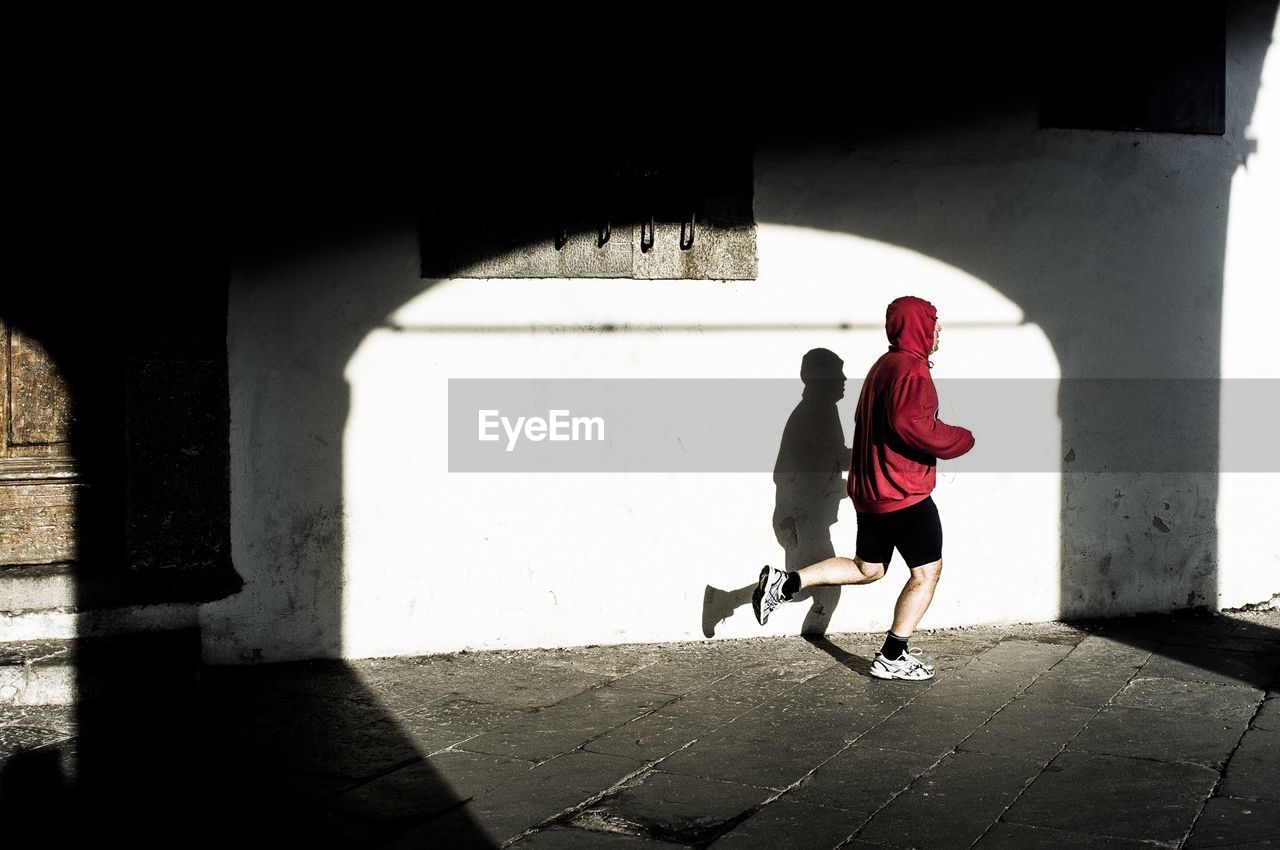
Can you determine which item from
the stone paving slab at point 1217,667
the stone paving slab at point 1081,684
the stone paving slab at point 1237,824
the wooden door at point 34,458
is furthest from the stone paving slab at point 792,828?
the wooden door at point 34,458

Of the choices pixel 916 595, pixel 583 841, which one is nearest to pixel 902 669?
pixel 916 595

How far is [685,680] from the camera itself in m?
5.56

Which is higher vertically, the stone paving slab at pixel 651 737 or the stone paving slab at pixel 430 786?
the stone paving slab at pixel 651 737

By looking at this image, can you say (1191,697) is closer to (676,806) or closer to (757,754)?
(757,754)

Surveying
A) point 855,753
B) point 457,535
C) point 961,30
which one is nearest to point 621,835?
point 855,753

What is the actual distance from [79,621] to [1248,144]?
20.1ft

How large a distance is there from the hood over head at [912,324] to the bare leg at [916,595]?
90cm

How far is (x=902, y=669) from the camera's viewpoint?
5488 millimetres

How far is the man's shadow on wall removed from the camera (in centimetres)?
621

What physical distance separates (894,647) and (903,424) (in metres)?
1.01

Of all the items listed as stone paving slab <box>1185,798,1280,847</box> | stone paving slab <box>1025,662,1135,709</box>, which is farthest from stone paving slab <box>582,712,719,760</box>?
stone paving slab <box>1185,798,1280,847</box>

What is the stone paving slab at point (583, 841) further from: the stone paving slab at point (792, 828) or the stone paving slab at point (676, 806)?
the stone paving slab at point (792, 828)
